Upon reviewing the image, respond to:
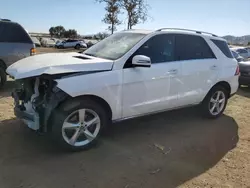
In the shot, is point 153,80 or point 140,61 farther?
point 153,80

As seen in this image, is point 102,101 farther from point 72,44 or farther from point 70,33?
point 70,33

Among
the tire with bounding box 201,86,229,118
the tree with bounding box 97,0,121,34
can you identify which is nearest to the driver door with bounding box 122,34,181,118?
the tire with bounding box 201,86,229,118

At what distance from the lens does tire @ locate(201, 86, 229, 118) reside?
562 cm

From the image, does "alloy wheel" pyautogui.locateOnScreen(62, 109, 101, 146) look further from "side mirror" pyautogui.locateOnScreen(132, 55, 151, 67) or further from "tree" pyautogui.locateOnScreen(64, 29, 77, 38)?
"tree" pyautogui.locateOnScreen(64, 29, 77, 38)

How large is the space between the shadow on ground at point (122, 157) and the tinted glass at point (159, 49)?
1.30m

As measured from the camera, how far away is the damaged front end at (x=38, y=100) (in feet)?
12.0

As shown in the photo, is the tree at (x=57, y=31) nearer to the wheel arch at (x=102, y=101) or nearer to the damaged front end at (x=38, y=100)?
the damaged front end at (x=38, y=100)

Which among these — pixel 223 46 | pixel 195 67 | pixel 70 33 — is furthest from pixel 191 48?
pixel 70 33

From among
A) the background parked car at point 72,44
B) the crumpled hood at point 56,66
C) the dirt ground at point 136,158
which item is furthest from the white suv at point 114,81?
the background parked car at point 72,44

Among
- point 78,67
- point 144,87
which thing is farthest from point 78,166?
point 144,87

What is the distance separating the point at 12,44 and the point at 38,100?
439 centimetres

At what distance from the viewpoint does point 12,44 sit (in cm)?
759

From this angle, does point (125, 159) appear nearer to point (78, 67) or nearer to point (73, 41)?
point (78, 67)

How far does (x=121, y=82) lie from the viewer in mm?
4113
